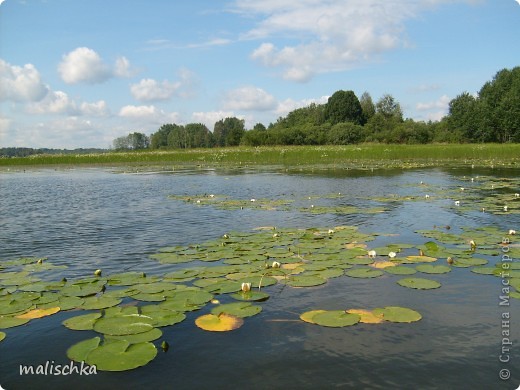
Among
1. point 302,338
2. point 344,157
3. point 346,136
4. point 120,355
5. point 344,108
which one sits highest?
point 344,108

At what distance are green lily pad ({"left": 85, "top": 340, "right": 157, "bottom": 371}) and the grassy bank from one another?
3136cm

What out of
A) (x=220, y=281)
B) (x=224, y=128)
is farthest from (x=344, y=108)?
(x=220, y=281)

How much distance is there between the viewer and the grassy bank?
37.0m

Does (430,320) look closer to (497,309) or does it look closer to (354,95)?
(497,309)

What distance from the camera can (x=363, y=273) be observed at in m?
6.68

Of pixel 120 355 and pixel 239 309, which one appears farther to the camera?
pixel 239 309

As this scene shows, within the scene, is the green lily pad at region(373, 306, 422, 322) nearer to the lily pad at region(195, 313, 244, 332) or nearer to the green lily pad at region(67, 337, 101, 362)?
the lily pad at region(195, 313, 244, 332)

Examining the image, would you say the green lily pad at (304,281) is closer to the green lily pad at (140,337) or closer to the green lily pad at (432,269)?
the green lily pad at (432,269)

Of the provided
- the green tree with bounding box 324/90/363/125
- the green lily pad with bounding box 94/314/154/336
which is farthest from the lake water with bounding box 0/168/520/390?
the green tree with bounding box 324/90/363/125

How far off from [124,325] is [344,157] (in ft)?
131

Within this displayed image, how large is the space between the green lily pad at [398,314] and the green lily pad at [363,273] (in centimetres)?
126

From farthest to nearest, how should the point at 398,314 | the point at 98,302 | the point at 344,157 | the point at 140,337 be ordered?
the point at 344,157 → the point at 98,302 → the point at 398,314 → the point at 140,337

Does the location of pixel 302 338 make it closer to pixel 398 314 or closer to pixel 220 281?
pixel 398 314

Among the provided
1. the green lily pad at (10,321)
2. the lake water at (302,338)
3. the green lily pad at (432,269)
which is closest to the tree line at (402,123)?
the lake water at (302,338)
